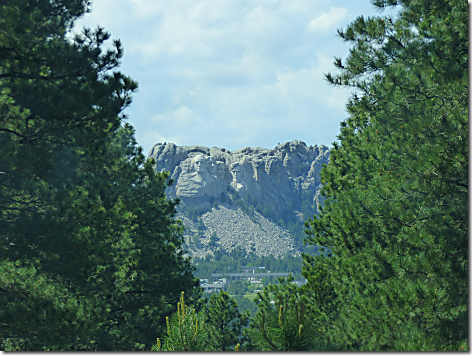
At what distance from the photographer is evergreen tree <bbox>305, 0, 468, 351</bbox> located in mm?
4383

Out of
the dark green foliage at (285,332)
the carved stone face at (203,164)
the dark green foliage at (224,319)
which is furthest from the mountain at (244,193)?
the dark green foliage at (285,332)

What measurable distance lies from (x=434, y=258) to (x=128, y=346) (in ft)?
22.2

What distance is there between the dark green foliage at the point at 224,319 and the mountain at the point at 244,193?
93792mm

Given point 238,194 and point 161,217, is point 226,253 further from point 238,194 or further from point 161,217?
point 161,217

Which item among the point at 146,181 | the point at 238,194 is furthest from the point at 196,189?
the point at 146,181

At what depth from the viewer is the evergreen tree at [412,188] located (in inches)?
173

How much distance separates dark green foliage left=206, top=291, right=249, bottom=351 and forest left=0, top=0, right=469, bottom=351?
5.67 metres

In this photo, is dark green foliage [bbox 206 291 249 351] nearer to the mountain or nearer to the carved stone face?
the mountain

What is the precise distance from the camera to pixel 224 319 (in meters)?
13.0

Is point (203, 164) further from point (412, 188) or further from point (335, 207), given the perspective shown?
point (412, 188)

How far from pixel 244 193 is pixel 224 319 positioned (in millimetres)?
122078

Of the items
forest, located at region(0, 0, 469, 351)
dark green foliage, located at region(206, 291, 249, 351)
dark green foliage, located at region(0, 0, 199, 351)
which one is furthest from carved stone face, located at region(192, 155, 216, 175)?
dark green foliage, located at region(0, 0, 199, 351)

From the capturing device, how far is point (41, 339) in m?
5.34

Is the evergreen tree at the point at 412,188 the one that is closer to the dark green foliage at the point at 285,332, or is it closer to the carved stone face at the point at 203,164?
the dark green foliage at the point at 285,332
